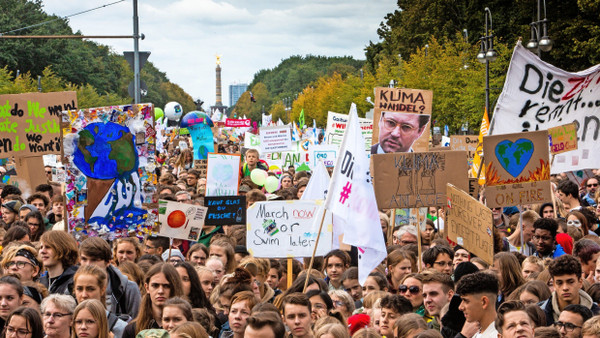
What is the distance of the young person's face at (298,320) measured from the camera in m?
6.76

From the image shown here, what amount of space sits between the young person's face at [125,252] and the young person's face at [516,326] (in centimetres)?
442

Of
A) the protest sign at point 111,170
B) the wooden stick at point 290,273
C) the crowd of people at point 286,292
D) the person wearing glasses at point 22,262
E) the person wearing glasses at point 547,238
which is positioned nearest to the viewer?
the crowd of people at point 286,292

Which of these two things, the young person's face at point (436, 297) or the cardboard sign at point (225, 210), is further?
the cardboard sign at point (225, 210)

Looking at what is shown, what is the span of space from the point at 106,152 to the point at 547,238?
4447 mm

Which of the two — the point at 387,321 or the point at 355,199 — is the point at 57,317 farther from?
the point at 355,199

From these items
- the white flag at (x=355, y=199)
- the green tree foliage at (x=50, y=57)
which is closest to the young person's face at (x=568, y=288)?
the white flag at (x=355, y=199)

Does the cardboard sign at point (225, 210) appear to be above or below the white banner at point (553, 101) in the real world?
below

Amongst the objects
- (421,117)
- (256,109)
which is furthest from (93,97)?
(256,109)

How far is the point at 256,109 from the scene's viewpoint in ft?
582

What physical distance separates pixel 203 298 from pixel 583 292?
2.86 metres

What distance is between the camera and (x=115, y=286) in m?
7.73

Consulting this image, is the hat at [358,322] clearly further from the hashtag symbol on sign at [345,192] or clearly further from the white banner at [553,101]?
the white banner at [553,101]

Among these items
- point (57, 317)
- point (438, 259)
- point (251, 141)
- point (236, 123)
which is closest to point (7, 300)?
point (57, 317)

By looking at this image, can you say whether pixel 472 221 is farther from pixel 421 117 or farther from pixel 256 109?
pixel 256 109
